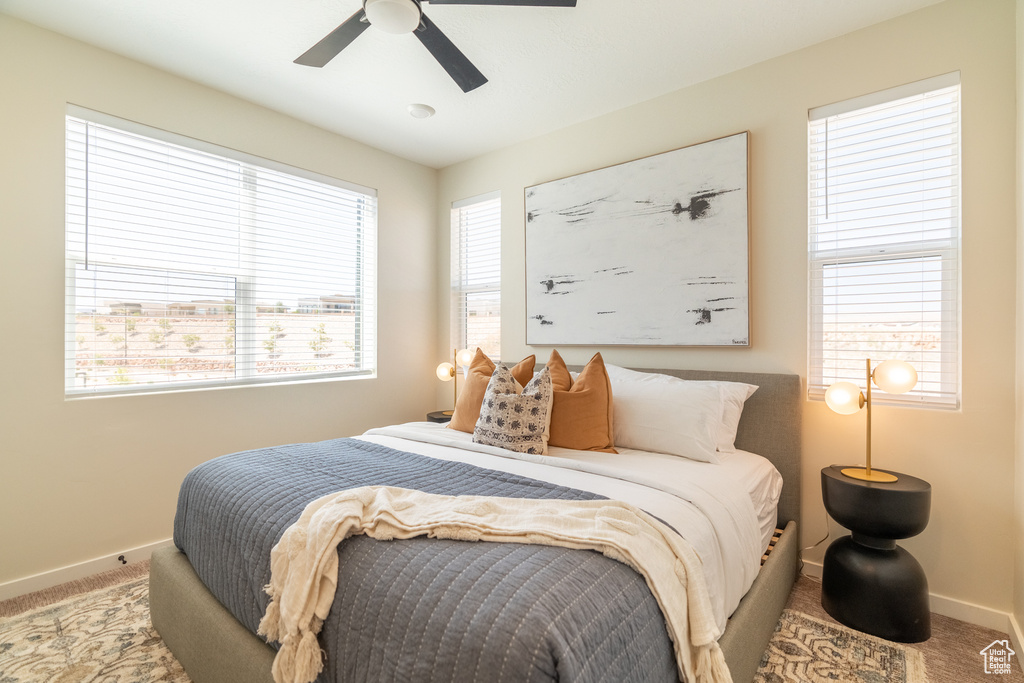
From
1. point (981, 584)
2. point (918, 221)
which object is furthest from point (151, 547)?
point (918, 221)

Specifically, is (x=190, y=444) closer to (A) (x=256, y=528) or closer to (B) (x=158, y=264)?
(B) (x=158, y=264)

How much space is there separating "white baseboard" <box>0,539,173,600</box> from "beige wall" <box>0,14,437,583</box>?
0.04 meters

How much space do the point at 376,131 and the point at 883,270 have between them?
10.3ft

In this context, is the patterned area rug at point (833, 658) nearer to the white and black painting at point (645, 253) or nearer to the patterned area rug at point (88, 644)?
the white and black painting at point (645, 253)

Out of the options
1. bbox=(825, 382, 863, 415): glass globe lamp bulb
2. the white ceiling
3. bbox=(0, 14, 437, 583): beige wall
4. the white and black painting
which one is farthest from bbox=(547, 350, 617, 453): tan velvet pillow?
bbox=(0, 14, 437, 583): beige wall

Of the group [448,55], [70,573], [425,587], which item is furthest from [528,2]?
[70,573]

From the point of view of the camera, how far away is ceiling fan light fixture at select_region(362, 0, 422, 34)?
5.72 feet

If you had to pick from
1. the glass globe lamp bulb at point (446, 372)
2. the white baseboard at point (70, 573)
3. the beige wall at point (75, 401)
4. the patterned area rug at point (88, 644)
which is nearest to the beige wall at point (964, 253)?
the glass globe lamp bulb at point (446, 372)

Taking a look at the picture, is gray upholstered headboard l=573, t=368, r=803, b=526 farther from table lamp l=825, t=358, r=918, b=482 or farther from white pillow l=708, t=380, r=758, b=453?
table lamp l=825, t=358, r=918, b=482

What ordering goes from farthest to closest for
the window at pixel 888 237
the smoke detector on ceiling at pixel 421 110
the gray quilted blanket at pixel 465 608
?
the smoke detector on ceiling at pixel 421 110
the window at pixel 888 237
the gray quilted blanket at pixel 465 608

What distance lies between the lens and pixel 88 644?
6.11 ft

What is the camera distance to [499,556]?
1.12 m

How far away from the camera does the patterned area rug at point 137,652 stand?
5.52 ft

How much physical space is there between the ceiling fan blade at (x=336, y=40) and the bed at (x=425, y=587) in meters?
1.70
